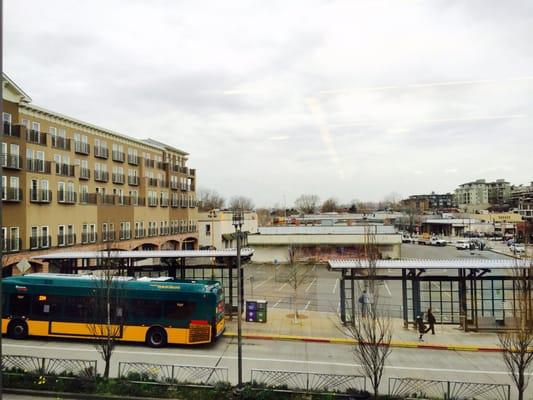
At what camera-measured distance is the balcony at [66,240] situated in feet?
113

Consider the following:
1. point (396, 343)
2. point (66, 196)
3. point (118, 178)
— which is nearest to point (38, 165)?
point (66, 196)

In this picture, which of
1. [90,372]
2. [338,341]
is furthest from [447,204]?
[90,372]

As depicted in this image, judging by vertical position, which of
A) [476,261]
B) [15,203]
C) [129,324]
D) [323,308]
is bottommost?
[323,308]

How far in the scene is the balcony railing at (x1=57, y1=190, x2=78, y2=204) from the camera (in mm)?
35312

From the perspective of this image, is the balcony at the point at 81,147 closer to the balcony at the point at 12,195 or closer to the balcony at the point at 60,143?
the balcony at the point at 60,143

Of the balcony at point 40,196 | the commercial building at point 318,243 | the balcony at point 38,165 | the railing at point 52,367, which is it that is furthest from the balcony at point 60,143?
the railing at point 52,367

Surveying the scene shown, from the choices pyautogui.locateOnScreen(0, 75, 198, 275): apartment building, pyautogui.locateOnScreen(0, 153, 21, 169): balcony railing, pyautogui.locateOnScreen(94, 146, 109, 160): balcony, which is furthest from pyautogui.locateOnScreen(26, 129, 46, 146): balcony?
pyautogui.locateOnScreen(94, 146, 109, 160): balcony

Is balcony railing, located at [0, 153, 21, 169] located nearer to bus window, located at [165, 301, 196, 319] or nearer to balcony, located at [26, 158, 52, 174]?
balcony, located at [26, 158, 52, 174]

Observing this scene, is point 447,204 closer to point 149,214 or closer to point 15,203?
point 149,214

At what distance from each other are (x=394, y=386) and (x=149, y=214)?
4314cm

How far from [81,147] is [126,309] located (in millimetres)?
27583

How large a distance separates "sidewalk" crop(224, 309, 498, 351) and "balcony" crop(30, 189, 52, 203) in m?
21.0

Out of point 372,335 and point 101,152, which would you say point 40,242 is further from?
point 372,335

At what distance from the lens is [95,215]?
40594 millimetres
